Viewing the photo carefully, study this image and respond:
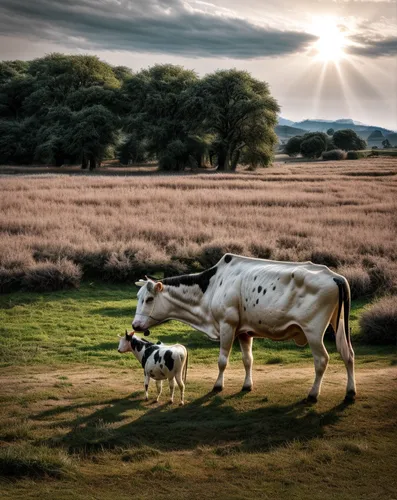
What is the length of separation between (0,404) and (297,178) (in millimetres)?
54099

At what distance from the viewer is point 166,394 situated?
35.5 feet

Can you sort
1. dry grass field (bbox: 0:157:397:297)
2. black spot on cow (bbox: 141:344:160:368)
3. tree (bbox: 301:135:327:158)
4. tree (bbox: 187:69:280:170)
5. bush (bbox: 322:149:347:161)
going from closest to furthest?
black spot on cow (bbox: 141:344:160:368) → dry grass field (bbox: 0:157:397:297) → tree (bbox: 187:69:280:170) → bush (bbox: 322:149:347:161) → tree (bbox: 301:135:327:158)

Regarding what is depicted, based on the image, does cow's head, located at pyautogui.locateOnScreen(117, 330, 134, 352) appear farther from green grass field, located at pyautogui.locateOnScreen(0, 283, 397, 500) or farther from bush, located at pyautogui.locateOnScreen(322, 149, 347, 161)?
bush, located at pyautogui.locateOnScreen(322, 149, 347, 161)

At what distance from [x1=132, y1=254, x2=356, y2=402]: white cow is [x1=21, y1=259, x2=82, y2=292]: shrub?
1042 centimetres

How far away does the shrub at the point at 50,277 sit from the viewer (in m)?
20.8

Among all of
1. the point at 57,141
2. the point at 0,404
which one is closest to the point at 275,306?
the point at 0,404

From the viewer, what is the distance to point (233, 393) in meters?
10.3

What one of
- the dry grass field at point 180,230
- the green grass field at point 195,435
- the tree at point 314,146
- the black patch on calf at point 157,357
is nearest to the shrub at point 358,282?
the dry grass field at point 180,230

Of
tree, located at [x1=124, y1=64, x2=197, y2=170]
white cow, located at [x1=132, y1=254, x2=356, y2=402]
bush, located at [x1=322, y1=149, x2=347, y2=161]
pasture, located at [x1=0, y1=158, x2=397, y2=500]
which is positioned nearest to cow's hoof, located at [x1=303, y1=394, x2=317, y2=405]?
white cow, located at [x1=132, y1=254, x2=356, y2=402]

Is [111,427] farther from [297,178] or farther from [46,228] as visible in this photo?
[297,178]

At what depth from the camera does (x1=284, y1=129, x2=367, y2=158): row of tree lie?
12888cm

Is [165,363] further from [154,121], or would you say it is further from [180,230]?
[154,121]

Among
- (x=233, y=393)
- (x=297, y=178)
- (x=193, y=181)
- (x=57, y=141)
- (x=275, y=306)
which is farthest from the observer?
(x=57, y=141)

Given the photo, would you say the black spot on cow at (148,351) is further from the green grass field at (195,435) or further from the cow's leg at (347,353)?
the cow's leg at (347,353)
